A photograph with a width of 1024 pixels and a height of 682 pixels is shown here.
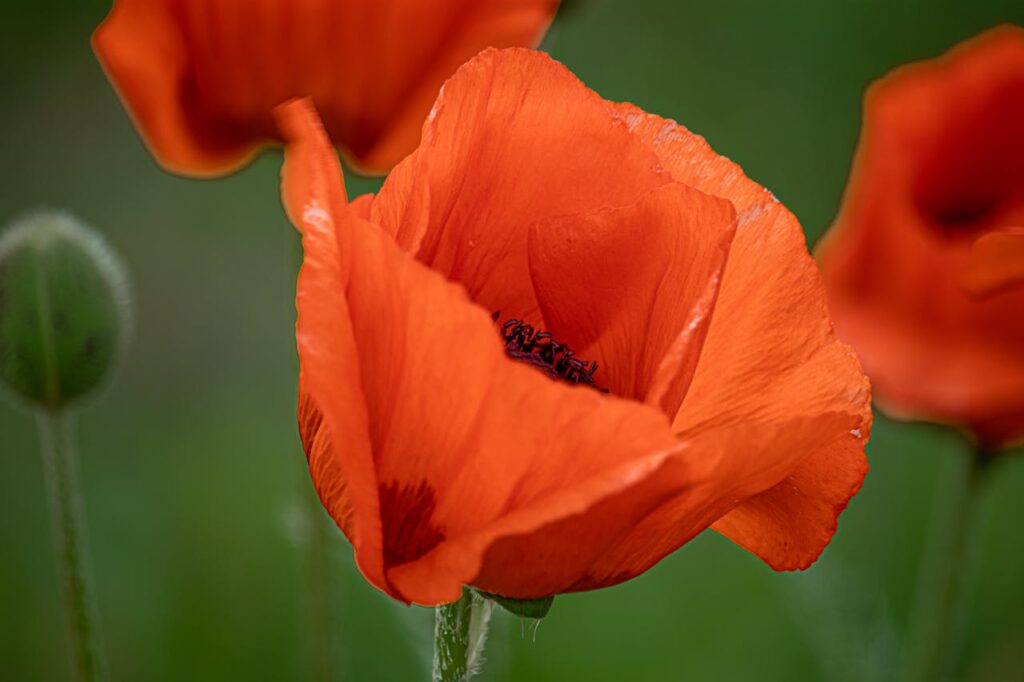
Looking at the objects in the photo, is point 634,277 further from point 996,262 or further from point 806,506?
point 996,262

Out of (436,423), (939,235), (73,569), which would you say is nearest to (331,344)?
(436,423)

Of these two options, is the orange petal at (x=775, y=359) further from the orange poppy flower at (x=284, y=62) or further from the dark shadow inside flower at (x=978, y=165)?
the dark shadow inside flower at (x=978, y=165)

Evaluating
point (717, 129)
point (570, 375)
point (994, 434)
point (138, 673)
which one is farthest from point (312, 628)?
point (717, 129)

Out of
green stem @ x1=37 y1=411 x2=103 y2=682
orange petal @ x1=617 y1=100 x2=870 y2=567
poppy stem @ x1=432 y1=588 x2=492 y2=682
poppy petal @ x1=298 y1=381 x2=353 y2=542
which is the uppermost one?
orange petal @ x1=617 y1=100 x2=870 y2=567

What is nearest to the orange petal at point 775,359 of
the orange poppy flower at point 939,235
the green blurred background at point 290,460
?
the green blurred background at point 290,460

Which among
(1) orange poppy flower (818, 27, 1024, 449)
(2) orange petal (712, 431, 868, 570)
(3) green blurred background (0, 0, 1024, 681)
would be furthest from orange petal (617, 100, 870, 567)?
(1) orange poppy flower (818, 27, 1024, 449)

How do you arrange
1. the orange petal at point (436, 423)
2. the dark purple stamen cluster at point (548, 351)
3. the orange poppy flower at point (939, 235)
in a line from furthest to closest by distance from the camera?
the orange poppy flower at point (939, 235)
the dark purple stamen cluster at point (548, 351)
the orange petal at point (436, 423)

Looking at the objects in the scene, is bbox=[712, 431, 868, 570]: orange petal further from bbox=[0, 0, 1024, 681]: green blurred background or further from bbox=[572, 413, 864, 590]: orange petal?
bbox=[0, 0, 1024, 681]: green blurred background
